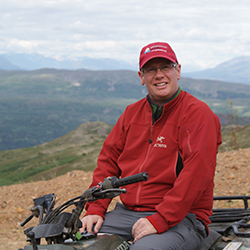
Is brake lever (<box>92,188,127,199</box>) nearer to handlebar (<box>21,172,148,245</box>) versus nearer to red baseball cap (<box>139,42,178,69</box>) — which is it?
handlebar (<box>21,172,148,245</box>)

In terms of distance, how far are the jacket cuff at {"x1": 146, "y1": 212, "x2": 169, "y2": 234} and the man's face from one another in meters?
1.24

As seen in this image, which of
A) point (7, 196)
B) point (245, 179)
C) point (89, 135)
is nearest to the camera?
point (245, 179)

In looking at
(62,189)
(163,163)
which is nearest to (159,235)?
(163,163)

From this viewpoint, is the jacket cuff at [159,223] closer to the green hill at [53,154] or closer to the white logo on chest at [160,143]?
the white logo on chest at [160,143]

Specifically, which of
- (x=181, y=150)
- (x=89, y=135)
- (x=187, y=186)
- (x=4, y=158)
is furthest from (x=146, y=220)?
(x=4, y=158)

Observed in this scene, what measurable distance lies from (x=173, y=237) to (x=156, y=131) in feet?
3.43

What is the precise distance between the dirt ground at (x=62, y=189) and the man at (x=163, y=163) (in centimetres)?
397

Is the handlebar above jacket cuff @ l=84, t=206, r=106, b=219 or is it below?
above

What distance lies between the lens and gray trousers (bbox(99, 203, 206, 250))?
2.86m

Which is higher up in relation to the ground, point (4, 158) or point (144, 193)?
point (144, 193)

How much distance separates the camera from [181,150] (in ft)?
10.8

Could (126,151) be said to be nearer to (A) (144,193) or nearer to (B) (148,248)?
(A) (144,193)

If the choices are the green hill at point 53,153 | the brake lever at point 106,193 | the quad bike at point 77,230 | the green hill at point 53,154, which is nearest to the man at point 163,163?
the quad bike at point 77,230

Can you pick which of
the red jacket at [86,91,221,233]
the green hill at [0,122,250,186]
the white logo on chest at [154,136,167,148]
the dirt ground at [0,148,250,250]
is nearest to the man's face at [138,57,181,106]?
the red jacket at [86,91,221,233]
